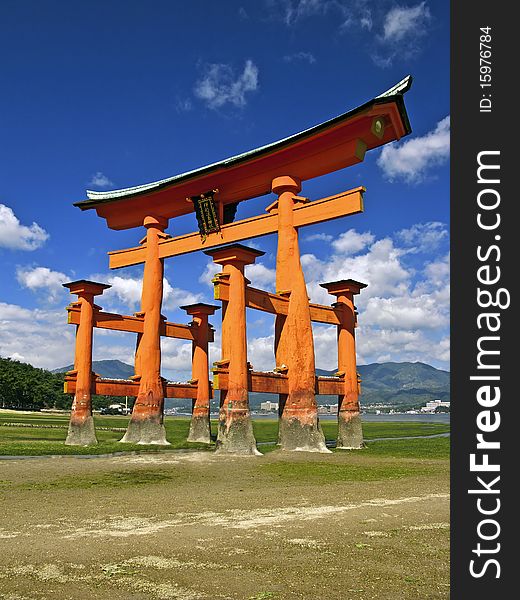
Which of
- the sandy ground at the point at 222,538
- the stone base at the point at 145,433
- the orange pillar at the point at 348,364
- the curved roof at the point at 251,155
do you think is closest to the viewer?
the sandy ground at the point at 222,538

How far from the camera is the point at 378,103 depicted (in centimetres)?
1780

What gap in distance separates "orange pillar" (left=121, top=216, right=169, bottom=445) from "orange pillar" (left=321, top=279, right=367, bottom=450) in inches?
306

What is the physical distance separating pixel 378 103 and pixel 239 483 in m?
12.7

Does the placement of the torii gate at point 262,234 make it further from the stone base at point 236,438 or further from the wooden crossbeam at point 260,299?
A: the wooden crossbeam at point 260,299

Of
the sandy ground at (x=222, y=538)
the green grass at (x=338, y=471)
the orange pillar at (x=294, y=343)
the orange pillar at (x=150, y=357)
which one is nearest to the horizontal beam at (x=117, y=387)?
the orange pillar at (x=150, y=357)

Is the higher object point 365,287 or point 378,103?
point 378,103

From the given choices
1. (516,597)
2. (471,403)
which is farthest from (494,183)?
(516,597)

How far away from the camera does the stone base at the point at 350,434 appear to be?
2292 cm

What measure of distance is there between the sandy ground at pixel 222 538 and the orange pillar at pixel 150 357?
11.0 meters

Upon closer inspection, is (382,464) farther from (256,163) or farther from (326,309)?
(256,163)

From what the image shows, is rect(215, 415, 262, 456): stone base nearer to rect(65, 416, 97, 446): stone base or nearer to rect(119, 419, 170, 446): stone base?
rect(119, 419, 170, 446): stone base

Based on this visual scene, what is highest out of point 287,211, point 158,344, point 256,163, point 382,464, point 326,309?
point 256,163

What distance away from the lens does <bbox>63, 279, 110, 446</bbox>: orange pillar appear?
22672 mm

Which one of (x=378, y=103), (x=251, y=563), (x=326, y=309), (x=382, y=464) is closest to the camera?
(x=251, y=563)
